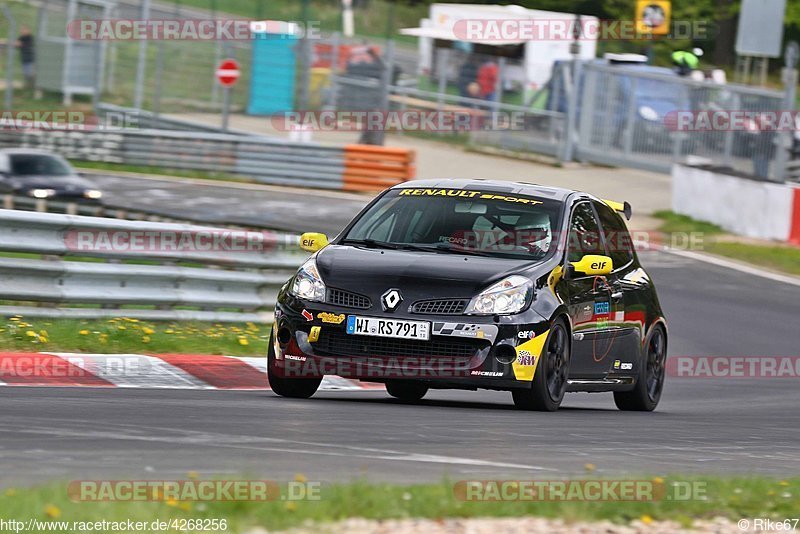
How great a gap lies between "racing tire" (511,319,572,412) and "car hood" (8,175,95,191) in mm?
16312

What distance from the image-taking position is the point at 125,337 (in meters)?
11.5

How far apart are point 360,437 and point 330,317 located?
1.65m

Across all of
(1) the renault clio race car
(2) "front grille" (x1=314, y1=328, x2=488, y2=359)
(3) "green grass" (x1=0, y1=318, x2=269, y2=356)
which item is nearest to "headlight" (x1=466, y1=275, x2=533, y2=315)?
(1) the renault clio race car

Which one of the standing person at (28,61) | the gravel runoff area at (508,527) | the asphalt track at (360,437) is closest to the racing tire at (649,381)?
the asphalt track at (360,437)

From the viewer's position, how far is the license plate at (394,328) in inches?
355

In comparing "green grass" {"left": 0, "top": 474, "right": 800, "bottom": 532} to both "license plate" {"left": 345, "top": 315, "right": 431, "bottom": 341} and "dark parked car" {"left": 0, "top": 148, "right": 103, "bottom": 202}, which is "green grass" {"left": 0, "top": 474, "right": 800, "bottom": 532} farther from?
"dark parked car" {"left": 0, "top": 148, "right": 103, "bottom": 202}

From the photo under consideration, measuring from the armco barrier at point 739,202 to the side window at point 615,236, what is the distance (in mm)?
13038

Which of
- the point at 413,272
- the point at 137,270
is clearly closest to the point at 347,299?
the point at 413,272

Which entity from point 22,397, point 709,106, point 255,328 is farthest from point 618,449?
point 709,106

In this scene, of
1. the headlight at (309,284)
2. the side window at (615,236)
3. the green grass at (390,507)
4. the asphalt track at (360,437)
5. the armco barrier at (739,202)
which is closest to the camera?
the green grass at (390,507)

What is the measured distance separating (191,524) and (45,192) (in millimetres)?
20119

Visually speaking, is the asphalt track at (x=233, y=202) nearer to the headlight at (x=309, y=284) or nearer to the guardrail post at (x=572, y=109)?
the guardrail post at (x=572, y=109)

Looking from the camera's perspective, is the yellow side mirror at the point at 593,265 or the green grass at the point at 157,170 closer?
the yellow side mirror at the point at 593,265

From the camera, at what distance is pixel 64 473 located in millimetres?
6027
